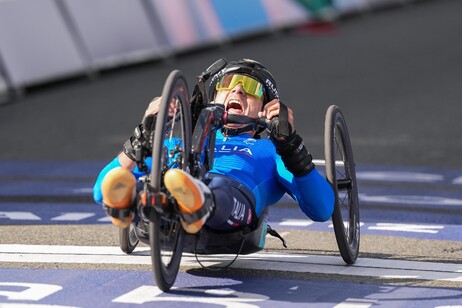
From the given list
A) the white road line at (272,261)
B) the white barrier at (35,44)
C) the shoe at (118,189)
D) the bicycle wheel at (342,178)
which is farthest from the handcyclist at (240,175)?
the white barrier at (35,44)

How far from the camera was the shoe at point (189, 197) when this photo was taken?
5543 mm

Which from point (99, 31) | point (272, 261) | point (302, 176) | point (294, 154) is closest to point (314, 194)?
point (302, 176)

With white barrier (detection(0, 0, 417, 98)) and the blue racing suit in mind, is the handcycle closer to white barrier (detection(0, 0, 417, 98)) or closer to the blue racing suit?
the blue racing suit

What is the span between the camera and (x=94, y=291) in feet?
19.8

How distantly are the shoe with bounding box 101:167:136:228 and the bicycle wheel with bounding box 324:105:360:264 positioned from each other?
1.33 meters

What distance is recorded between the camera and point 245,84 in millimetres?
6824

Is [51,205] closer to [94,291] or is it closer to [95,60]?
[94,291]

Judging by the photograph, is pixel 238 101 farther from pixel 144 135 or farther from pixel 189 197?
pixel 189 197

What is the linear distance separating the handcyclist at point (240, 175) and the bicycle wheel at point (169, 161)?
120 mm

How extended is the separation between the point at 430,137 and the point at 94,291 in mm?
7028

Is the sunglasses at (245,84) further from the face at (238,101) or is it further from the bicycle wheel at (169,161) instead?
the bicycle wheel at (169,161)

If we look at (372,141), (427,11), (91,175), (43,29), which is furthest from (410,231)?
(427,11)

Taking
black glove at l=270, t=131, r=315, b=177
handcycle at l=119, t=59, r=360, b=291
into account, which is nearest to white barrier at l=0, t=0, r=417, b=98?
handcycle at l=119, t=59, r=360, b=291

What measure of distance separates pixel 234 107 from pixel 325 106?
7.31m
